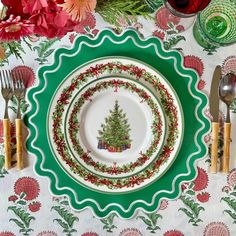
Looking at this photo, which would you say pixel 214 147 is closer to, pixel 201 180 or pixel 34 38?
pixel 201 180

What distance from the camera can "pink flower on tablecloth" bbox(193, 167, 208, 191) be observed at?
3.10 ft

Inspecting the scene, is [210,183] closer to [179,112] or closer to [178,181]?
[178,181]

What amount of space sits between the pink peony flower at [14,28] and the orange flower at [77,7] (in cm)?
7

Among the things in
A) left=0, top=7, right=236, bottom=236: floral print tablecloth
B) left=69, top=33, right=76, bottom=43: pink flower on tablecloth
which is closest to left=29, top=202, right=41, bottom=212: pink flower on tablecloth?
left=0, top=7, right=236, bottom=236: floral print tablecloth

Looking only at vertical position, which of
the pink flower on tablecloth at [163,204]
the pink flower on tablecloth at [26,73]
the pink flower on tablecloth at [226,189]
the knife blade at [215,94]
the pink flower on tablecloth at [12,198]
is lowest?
the pink flower on tablecloth at [163,204]

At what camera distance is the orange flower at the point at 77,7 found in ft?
2.54

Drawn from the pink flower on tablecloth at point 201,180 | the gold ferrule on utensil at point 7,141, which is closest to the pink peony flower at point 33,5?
the gold ferrule on utensil at point 7,141

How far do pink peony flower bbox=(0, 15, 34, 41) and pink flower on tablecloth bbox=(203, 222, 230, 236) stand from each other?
0.56 metres

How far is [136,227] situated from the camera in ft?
3.15

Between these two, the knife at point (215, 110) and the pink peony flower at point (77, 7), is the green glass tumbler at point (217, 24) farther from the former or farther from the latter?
the pink peony flower at point (77, 7)

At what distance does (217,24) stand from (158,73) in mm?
165

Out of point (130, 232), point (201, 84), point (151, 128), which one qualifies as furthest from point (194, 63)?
point (130, 232)

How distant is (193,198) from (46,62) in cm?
43

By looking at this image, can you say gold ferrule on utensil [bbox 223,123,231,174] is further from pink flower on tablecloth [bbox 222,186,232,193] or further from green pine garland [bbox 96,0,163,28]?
green pine garland [bbox 96,0,163,28]
